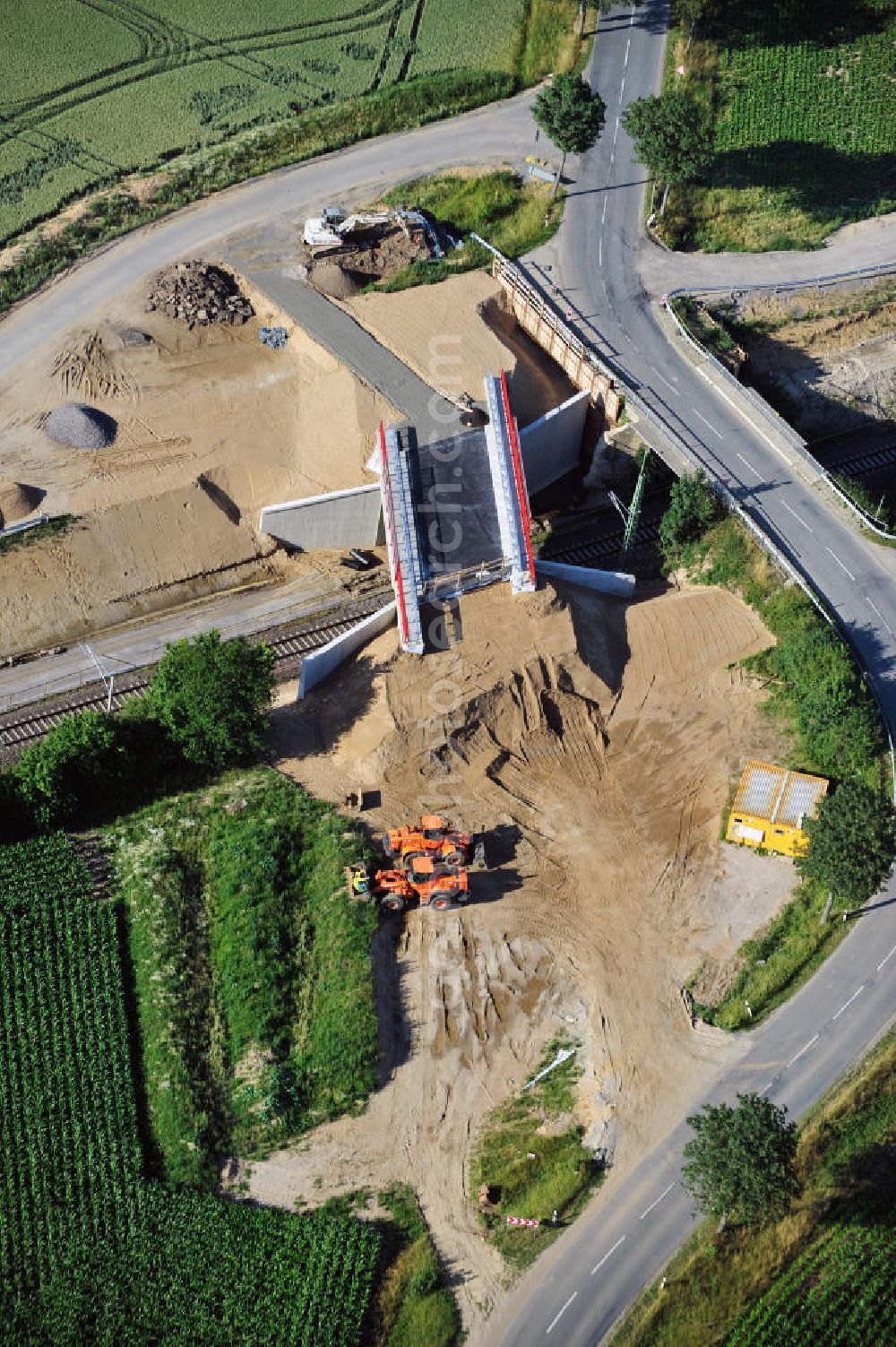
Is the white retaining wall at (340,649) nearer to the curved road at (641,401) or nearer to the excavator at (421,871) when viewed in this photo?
the excavator at (421,871)

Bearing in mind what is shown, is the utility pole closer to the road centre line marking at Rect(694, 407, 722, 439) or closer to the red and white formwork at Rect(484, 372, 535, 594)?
the road centre line marking at Rect(694, 407, 722, 439)

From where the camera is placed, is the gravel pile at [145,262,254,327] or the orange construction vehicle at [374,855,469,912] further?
the gravel pile at [145,262,254,327]

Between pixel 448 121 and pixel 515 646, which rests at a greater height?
pixel 448 121

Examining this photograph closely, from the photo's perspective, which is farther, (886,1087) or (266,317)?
(266,317)

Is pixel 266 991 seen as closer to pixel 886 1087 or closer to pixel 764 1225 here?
pixel 764 1225

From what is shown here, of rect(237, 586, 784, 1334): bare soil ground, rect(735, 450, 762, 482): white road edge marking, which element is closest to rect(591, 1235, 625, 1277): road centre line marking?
rect(237, 586, 784, 1334): bare soil ground

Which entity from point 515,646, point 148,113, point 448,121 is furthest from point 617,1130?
point 148,113

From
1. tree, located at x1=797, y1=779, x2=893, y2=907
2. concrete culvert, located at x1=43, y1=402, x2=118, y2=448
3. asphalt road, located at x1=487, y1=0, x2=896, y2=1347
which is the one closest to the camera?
asphalt road, located at x1=487, y1=0, x2=896, y2=1347

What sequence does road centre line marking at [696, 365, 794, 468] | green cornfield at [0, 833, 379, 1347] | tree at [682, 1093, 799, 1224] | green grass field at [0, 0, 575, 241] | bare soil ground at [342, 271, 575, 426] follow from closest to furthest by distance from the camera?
tree at [682, 1093, 799, 1224]
green cornfield at [0, 833, 379, 1347]
road centre line marking at [696, 365, 794, 468]
bare soil ground at [342, 271, 575, 426]
green grass field at [0, 0, 575, 241]

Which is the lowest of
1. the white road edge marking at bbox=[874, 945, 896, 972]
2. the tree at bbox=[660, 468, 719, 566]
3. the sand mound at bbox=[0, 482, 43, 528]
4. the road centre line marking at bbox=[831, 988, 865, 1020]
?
the road centre line marking at bbox=[831, 988, 865, 1020]
